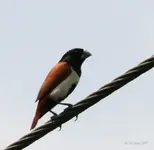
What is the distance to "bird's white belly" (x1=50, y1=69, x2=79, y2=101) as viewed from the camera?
7.18m

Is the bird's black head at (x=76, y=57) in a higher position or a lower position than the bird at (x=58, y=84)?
higher

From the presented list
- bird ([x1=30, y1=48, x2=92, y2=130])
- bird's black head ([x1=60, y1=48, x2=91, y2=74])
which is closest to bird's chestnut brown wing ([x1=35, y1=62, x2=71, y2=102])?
bird ([x1=30, y1=48, x2=92, y2=130])

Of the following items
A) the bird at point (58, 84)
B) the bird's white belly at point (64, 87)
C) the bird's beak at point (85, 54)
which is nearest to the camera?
the bird at point (58, 84)

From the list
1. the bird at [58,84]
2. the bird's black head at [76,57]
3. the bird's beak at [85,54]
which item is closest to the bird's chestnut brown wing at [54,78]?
the bird at [58,84]

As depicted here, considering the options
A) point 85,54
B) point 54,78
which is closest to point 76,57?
point 85,54

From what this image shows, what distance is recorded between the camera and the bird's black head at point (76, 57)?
7.62 metres

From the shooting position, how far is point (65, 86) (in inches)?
287

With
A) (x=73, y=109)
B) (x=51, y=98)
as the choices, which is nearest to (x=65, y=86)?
(x=51, y=98)

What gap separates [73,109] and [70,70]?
Answer: 2800 millimetres

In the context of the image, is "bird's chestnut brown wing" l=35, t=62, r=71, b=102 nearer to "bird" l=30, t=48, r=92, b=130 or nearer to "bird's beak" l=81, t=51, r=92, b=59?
"bird" l=30, t=48, r=92, b=130

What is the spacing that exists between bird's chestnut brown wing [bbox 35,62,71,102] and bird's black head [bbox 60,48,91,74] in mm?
101

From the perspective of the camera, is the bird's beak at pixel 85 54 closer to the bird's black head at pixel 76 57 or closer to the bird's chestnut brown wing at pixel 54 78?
the bird's black head at pixel 76 57

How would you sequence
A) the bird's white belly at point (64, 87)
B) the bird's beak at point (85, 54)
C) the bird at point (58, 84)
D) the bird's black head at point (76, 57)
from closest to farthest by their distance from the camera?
the bird at point (58, 84) → the bird's white belly at point (64, 87) → the bird's black head at point (76, 57) → the bird's beak at point (85, 54)

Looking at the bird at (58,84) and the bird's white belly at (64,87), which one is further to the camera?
the bird's white belly at (64,87)
